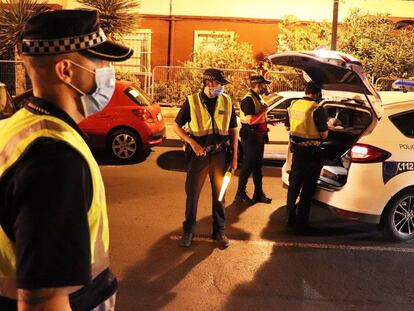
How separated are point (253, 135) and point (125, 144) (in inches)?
132

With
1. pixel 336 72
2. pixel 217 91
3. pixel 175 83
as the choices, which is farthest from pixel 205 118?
pixel 175 83

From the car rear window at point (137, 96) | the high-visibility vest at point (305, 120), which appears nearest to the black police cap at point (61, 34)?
the high-visibility vest at point (305, 120)

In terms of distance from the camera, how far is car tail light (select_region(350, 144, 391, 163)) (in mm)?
5566

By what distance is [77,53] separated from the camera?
5.54 ft

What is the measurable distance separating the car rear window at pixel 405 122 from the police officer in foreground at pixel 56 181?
449 centimetres

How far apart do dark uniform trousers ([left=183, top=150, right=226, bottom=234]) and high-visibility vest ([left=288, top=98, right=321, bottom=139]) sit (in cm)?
107

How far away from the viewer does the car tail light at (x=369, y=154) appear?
5566 mm

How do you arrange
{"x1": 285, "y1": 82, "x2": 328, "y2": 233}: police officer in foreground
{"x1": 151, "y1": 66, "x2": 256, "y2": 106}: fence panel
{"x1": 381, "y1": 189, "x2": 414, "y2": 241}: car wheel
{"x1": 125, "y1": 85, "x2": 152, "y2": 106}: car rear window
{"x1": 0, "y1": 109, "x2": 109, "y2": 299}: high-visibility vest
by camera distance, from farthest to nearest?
{"x1": 151, "y1": 66, "x2": 256, "y2": 106}: fence panel < {"x1": 125, "y1": 85, "x2": 152, "y2": 106}: car rear window < {"x1": 285, "y1": 82, "x2": 328, "y2": 233}: police officer in foreground < {"x1": 381, "y1": 189, "x2": 414, "y2": 241}: car wheel < {"x1": 0, "y1": 109, "x2": 109, "y2": 299}: high-visibility vest

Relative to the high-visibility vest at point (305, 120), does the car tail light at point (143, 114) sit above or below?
below

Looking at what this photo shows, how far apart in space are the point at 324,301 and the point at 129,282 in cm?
162

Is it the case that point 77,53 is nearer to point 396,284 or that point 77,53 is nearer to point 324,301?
point 324,301

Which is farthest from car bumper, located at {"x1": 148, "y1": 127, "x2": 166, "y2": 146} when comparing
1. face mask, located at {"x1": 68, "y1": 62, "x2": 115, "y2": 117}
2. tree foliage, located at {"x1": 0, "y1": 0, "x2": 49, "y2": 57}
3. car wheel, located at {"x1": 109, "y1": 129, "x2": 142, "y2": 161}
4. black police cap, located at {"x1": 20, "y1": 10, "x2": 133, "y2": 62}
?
black police cap, located at {"x1": 20, "y1": 10, "x2": 133, "y2": 62}

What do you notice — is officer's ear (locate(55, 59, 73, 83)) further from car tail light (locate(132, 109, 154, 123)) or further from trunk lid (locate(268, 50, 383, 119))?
car tail light (locate(132, 109, 154, 123))

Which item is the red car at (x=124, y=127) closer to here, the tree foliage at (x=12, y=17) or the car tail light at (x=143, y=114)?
the car tail light at (x=143, y=114)
